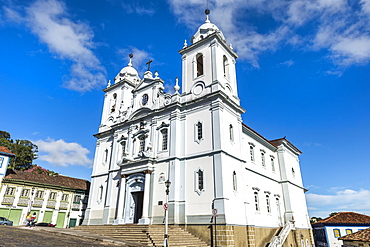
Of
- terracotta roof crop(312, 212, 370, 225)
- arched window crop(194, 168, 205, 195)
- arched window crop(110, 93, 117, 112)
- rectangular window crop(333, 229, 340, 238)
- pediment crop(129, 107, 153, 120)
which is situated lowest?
rectangular window crop(333, 229, 340, 238)

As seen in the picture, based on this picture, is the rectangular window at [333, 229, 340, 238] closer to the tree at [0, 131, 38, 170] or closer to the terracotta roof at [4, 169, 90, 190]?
the terracotta roof at [4, 169, 90, 190]

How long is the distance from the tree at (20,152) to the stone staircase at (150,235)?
29.8m

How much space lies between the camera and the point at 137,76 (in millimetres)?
32469

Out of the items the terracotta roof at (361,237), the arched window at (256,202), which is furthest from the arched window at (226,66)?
the terracotta roof at (361,237)

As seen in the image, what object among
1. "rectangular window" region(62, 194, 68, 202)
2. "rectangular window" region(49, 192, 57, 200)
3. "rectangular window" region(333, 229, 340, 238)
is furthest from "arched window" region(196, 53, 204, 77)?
"rectangular window" region(333, 229, 340, 238)

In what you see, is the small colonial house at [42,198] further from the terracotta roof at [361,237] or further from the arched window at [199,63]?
the terracotta roof at [361,237]

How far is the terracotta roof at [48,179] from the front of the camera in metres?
31.0

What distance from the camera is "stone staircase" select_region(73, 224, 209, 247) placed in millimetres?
15895

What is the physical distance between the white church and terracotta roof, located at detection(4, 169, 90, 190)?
8.43 meters

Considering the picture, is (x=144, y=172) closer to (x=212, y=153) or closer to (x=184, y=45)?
(x=212, y=153)

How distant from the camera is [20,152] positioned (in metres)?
42.4

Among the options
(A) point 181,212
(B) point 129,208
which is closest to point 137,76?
(B) point 129,208

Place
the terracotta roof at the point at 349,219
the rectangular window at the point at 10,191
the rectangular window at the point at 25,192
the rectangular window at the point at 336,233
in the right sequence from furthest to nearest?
the rectangular window at the point at 336,233 < the terracotta roof at the point at 349,219 < the rectangular window at the point at 25,192 < the rectangular window at the point at 10,191

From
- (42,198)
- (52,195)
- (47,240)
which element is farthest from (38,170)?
(47,240)
